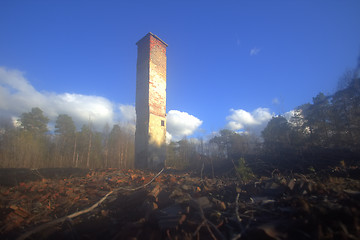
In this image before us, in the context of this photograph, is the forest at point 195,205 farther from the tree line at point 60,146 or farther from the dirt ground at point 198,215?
the tree line at point 60,146

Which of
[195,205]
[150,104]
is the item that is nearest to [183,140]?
[150,104]

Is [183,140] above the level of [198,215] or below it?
above

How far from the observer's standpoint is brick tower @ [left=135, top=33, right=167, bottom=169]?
971 cm

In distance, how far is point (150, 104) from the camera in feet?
33.1

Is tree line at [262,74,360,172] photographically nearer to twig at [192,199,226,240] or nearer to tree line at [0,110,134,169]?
twig at [192,199,226,240]

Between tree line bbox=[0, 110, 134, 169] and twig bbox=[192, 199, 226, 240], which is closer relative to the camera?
twig bbox=[192, 199, 226, 240]

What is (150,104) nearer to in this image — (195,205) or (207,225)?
(195,205)

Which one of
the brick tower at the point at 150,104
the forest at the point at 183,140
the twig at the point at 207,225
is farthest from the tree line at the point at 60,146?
the twig at the point at 207,225

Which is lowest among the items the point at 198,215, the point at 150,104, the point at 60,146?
the point at 198,215

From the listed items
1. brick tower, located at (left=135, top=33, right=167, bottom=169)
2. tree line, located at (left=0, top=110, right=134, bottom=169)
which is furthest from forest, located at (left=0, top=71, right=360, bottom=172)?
brick tower, located at (left=135, top=33, right=167, bottom=169)

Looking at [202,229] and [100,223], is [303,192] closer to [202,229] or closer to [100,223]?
[202,229]

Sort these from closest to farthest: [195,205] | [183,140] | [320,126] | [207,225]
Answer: [207,225] < [195,205] < [320,126] < [183,140]

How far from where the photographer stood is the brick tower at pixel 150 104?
971 cm

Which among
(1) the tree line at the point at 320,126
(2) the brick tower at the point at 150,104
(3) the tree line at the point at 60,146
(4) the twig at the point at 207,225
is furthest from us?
(3) the tree line at the point at 60,146
